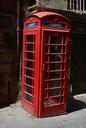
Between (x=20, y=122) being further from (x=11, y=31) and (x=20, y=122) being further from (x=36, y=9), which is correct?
(x=36, y=9)

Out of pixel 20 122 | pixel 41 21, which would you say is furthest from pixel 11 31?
pixel 20 122

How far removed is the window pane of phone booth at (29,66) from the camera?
303 inches

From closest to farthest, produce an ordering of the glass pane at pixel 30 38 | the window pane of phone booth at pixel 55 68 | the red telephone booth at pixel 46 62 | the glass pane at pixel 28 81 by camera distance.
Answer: the red telephone booth at pixel 46 62 < the window pane of phone booth at pixel 55 68 < the glass pane at pixel 30 38 < the glass pane at pixel 28 81

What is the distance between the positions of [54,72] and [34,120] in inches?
52.7

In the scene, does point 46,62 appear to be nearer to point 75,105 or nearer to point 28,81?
point 28,81

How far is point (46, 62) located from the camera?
7449 millimetres

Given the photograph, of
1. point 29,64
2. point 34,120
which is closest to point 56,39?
point 29,64

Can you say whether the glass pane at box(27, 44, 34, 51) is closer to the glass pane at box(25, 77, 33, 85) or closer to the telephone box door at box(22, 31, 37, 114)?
the telephone box door at box(22, 31, 37, 114)

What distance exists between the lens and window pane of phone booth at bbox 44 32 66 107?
748cm

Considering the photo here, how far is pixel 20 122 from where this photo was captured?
7.13m

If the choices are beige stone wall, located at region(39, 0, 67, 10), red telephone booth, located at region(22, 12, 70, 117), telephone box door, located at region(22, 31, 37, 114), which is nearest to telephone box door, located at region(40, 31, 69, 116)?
red telephone booth, located at region(22, 12, 70, 117)

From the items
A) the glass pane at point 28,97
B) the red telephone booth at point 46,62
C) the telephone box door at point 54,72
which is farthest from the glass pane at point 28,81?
the telephone box door at point 54,72

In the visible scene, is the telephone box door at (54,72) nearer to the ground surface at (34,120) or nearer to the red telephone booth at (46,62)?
the red telephone booth at (46,62)

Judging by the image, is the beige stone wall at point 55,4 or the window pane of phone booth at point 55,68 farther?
the beige stone wall at point 55,4
